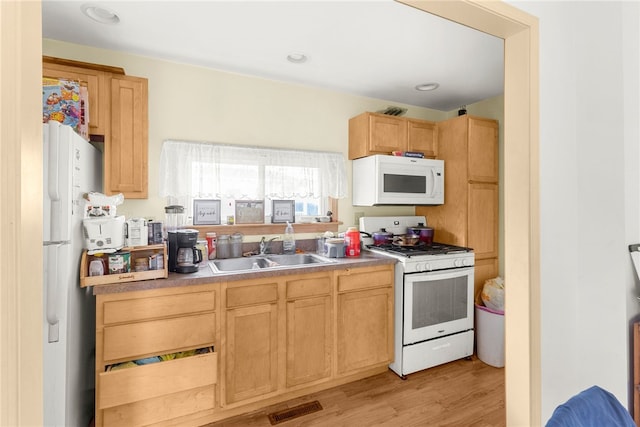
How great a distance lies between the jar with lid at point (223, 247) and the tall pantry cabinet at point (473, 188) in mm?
2134

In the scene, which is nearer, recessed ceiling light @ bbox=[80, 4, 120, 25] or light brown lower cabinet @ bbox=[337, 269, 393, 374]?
recessed ceiling light @ bbox=[80, 4, 120, 25]

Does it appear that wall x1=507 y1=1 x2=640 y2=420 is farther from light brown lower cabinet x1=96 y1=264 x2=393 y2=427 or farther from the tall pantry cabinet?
the tall pantry cabinet

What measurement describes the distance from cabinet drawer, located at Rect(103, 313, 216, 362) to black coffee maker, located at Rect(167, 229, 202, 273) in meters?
0.31

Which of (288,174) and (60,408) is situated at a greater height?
(288,174)

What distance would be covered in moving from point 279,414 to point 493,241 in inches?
97.3

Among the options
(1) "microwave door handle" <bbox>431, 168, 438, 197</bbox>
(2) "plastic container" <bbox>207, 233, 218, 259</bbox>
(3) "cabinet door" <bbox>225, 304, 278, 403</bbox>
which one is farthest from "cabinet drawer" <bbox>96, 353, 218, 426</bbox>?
(1) "microwave door handle" <bbox>431, 168, 438, 197</bbox>

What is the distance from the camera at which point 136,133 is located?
6.61ft

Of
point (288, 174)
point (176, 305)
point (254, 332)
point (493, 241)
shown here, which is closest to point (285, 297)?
point (254, 332)

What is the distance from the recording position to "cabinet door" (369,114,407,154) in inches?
112

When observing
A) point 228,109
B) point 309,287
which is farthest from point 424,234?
point 228,109

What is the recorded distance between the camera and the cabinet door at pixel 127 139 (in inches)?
77.0

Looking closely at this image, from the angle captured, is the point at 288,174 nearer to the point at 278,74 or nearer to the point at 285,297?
the point at 278,74

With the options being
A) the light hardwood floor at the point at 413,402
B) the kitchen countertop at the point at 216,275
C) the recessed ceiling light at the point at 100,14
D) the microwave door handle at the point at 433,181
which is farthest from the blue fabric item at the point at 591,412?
the recessed ceiling light at the point at 100,14

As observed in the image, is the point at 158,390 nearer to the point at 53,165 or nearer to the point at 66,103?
the point at 53,165
